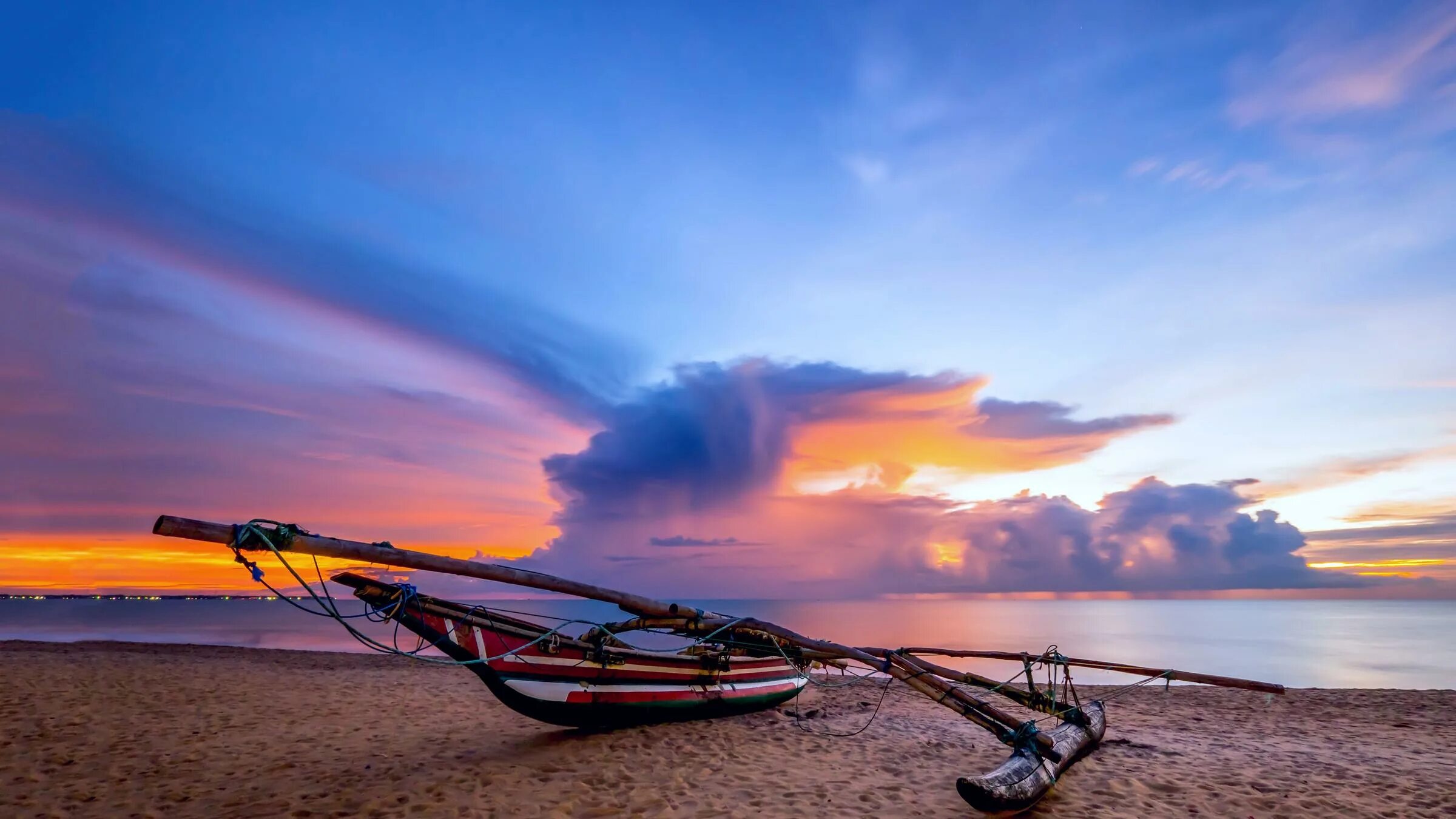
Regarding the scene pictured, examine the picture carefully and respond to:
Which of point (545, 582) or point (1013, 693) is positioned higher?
point (545, 582)

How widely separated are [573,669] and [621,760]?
51.6 inches

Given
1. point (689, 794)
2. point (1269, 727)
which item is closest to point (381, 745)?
point (689, 794)

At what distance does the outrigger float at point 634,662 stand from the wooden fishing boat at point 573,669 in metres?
0.02

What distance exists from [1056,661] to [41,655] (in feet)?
93.8

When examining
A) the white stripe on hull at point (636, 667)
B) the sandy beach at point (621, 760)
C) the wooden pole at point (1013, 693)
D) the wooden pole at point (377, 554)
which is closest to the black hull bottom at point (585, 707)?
the sandy beach at point (621, 760)

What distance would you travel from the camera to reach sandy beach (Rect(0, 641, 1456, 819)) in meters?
7.16

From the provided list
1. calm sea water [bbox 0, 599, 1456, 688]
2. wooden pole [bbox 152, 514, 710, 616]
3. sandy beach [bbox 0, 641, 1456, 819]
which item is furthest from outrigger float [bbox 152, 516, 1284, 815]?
calm sea water [bbox 0, 599, 1456, 688]

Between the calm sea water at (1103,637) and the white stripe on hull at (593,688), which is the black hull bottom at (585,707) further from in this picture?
the calm sea water at (1103,637)

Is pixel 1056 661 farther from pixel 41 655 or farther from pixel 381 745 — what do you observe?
pixel 41 655

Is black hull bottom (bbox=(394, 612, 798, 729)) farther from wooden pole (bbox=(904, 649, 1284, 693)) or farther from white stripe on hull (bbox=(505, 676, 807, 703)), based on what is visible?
wooden pole (bbox=(904, 649, 1284, 693))

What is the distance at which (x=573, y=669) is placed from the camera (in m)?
8.92

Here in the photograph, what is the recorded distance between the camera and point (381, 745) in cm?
952

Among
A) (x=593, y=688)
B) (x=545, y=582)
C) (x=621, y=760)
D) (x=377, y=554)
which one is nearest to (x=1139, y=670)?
(x=621, y=760)

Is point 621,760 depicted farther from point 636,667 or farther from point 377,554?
point 377,554
